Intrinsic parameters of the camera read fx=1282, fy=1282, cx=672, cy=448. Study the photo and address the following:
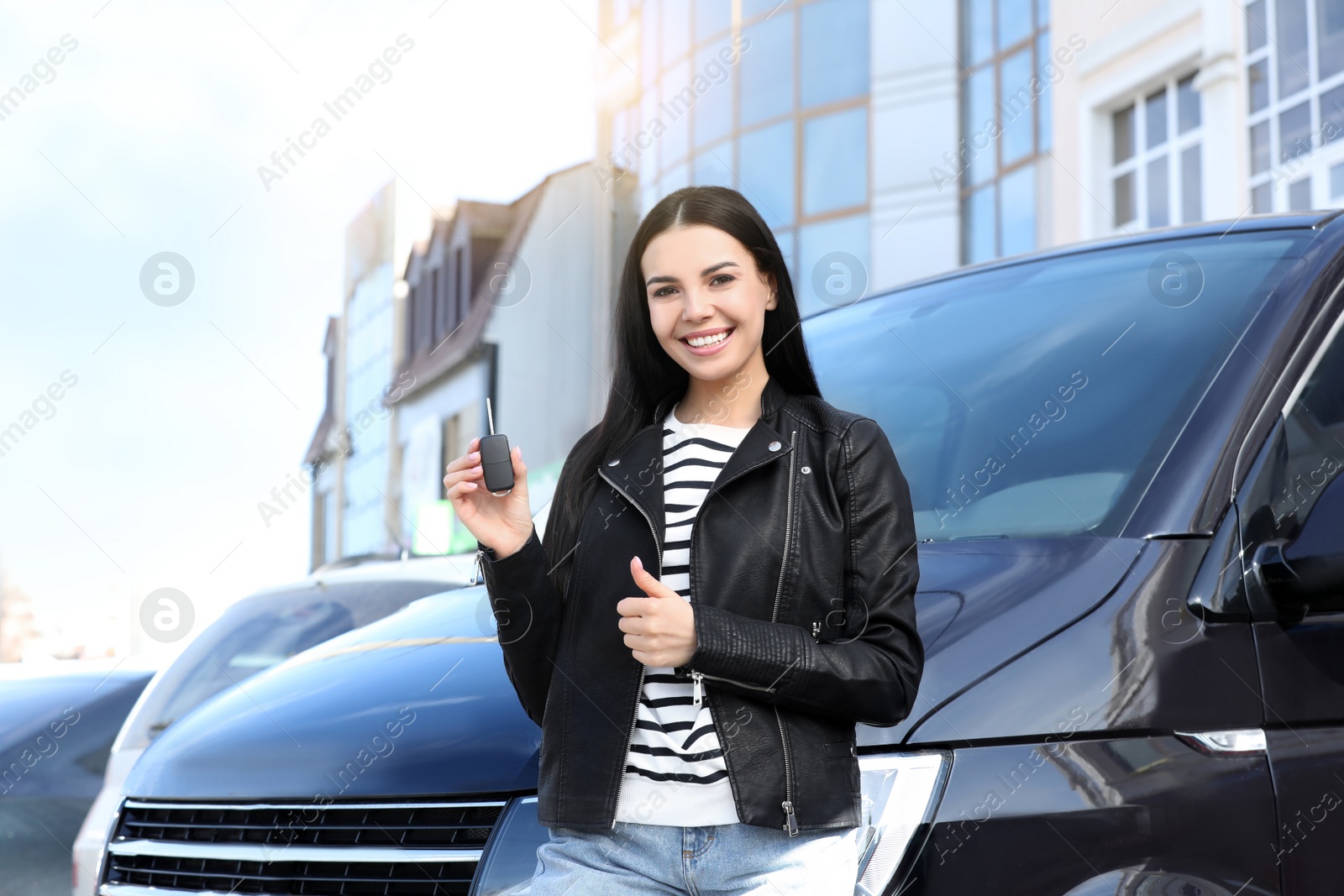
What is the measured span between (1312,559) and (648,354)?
98cm

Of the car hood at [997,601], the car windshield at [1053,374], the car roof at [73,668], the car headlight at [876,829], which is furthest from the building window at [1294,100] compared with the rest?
the car headlight at [876,829]

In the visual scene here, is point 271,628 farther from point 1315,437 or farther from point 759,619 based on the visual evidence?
point 1315,437

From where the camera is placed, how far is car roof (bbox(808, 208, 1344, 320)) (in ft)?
8.14

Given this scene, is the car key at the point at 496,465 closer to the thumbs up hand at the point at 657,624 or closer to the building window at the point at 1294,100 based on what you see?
the thumbs up hand at the point at 657,624

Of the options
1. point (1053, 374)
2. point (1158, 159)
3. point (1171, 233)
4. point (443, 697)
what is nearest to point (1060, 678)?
point (1053, 374)

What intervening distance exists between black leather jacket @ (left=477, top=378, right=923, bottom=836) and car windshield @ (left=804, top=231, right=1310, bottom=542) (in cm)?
Result: 53

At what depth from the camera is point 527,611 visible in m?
1.65

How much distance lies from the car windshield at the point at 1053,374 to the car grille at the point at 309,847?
895 mm

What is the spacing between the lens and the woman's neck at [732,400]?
177 cm

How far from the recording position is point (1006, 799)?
5.38 ft

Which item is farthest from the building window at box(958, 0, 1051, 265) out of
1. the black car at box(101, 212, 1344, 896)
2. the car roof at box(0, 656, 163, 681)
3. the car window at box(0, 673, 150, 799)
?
the black car at box(101, 212, 1344, 896)

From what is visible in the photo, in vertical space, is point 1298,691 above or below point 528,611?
below

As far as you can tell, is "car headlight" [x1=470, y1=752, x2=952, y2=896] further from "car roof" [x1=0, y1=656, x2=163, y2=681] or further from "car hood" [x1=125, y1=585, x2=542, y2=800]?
"car roof" [x1=0, y1=656, x2=163, y2=681]

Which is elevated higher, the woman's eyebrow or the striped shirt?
the woman's eyebrow
